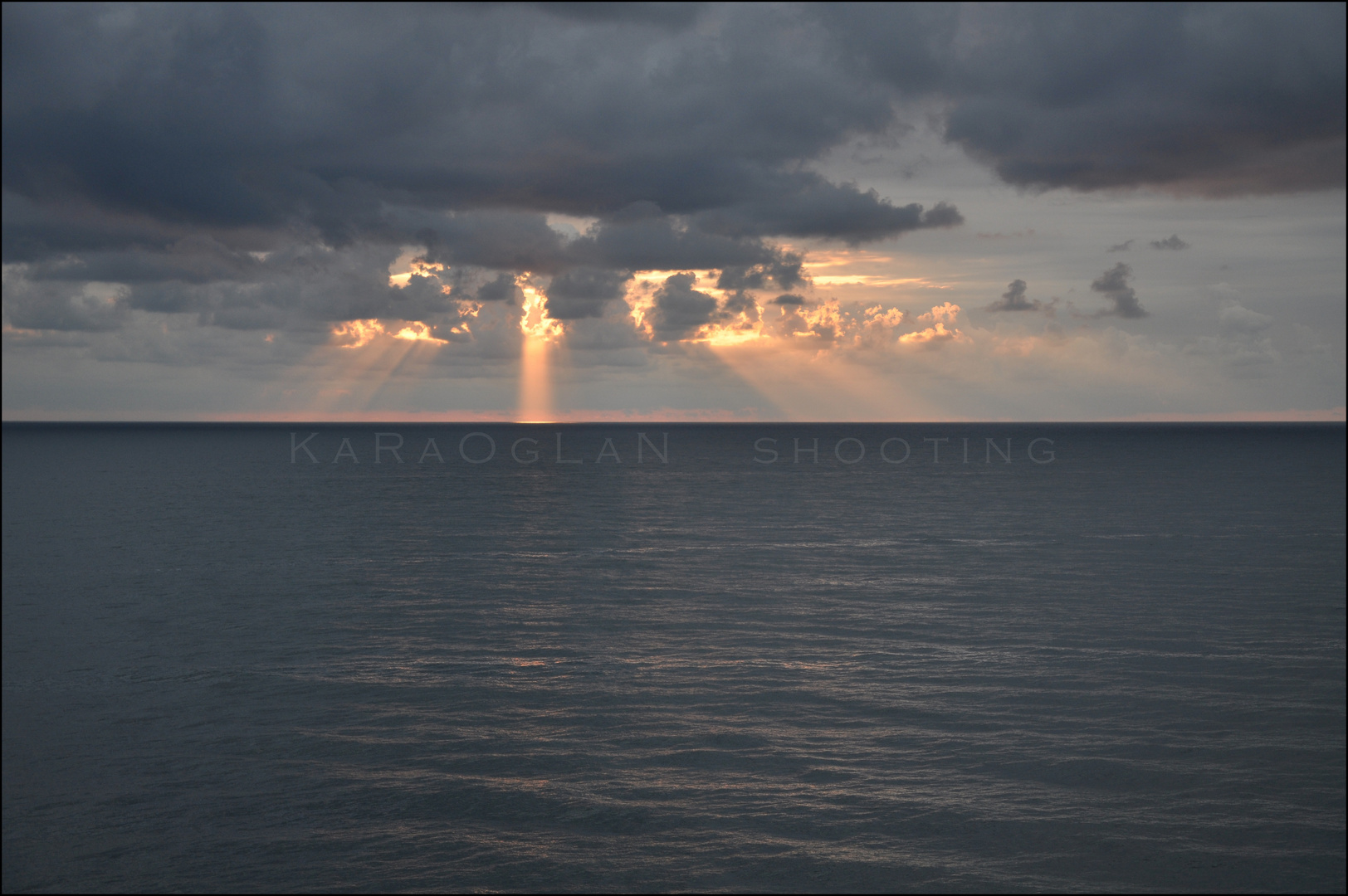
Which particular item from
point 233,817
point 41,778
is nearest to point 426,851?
point 233,817

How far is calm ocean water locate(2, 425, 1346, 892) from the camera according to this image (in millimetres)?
19500

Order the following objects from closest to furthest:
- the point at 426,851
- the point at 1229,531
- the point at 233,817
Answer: the point at 426,851, the point at 233,817, the point at 1229,531

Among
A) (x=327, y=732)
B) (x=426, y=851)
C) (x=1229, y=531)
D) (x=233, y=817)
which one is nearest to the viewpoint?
(x=426, y=851)

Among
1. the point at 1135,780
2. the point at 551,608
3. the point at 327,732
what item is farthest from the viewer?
the point at 551,608

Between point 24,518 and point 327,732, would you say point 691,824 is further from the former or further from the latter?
point 24,518

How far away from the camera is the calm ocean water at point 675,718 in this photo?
64.0 feet

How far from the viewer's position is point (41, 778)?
23172 millimetres

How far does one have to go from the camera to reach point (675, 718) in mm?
27703

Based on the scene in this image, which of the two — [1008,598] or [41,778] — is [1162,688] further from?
[41,778]

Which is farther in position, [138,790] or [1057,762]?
[1057,762]

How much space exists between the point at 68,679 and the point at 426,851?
65.0 feet

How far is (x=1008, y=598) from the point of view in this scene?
47562 mm

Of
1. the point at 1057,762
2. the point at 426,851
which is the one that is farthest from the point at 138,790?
the point at 1057,762

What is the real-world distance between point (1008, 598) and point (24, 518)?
8753 cm
